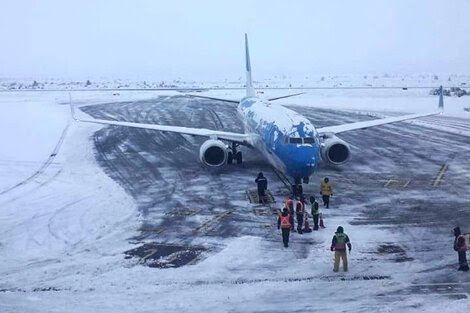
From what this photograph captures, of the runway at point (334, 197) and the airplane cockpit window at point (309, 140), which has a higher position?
the airplane cockpit window at point (309, 140)

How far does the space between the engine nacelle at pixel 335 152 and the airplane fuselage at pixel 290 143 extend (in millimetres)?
3219

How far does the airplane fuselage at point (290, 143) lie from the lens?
23.0 metres

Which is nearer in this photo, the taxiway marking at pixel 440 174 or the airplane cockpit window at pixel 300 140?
the airplane cockpit window at pixel 300 140

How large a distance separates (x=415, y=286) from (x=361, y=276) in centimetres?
149

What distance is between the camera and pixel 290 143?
23422 mm

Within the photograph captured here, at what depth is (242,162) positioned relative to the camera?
3344 cm

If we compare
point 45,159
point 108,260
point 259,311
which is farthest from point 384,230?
point 45,159

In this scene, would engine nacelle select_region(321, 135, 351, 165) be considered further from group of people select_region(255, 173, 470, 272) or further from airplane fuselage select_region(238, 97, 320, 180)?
group of people select_region(255, 173, 470, 272)

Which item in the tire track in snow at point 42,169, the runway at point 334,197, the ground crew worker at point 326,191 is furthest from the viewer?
the tire track in snow at point 42,169

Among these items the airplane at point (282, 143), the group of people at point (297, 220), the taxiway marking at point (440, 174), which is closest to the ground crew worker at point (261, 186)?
the airplane at point (282, 143)

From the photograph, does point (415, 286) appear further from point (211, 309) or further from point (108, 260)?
point (108, 260)

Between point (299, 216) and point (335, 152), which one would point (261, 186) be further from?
point (335, 152)

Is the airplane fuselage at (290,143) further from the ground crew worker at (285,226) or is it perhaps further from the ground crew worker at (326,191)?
the ground crew worker at (285,226)

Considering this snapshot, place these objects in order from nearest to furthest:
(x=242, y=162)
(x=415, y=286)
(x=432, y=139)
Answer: (x=415, y=286) → (x=242, y=162) → (x=432, y=139)
